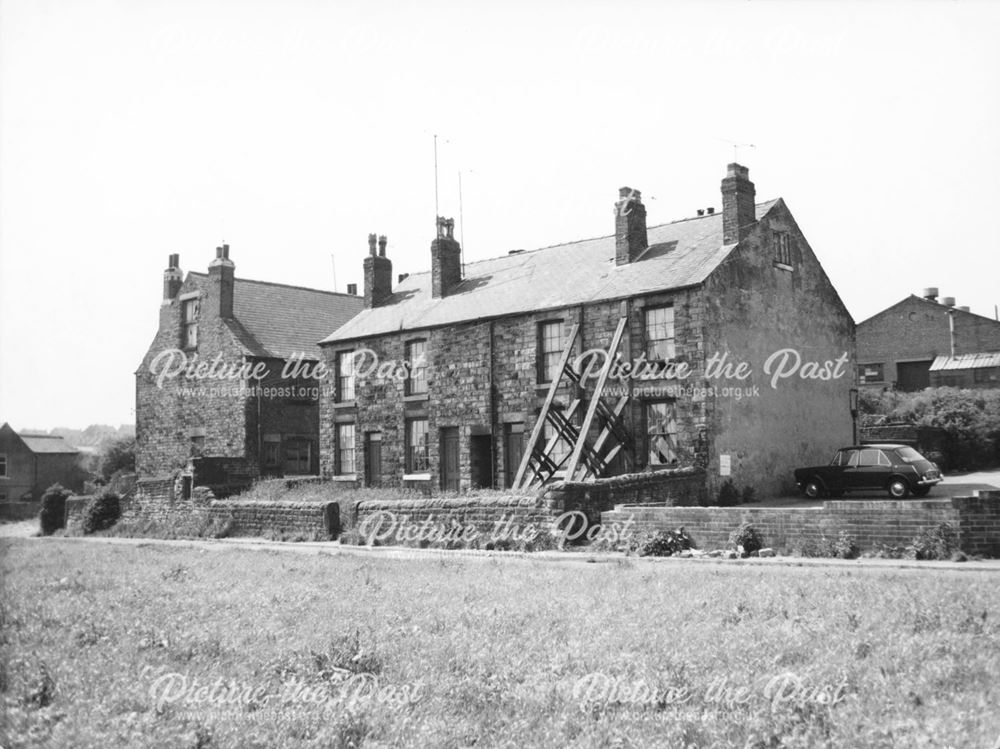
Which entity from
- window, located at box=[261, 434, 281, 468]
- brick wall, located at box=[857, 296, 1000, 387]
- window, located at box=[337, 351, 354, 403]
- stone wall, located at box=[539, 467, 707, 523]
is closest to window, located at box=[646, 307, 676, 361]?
stone wall, located at box=[539, 467, 707, 523]

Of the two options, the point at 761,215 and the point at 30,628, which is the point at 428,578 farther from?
the point at 761,215

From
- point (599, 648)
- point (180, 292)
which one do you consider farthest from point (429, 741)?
point (180, 292)

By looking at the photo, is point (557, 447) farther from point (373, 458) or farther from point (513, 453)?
point (373, 458)

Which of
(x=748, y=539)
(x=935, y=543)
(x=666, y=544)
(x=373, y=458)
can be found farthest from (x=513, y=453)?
(x=935, y=543)

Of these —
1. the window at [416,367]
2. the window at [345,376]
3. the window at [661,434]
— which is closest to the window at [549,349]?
the window at [661,434]

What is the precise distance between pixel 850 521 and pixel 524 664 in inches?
318

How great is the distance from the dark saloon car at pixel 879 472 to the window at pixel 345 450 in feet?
50.8

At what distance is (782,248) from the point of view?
2648 centimetres

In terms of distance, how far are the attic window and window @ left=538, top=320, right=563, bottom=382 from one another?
6518 mm

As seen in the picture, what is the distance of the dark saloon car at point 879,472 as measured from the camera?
71.1 ft

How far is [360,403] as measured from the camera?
102 feet

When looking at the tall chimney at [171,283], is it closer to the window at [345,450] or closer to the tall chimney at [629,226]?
the window at [345,450]

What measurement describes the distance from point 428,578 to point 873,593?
243 inches

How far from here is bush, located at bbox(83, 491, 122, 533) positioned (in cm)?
3088
